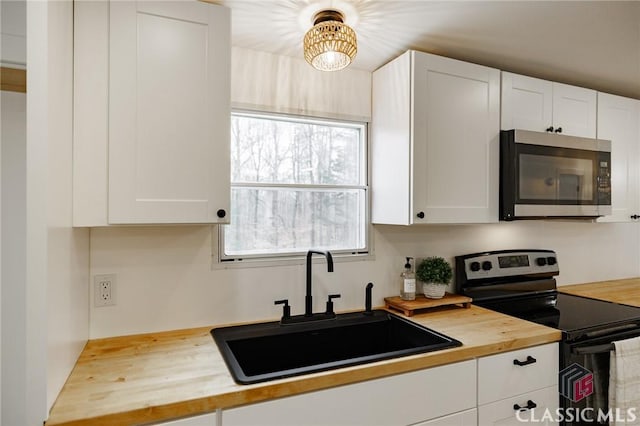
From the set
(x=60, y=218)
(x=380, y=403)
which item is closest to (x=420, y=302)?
(x=380, y=403)

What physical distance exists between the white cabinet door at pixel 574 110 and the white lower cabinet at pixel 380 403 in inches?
62.7

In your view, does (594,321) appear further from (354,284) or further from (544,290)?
(354,284)

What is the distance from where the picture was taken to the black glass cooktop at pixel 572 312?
1.74 meters

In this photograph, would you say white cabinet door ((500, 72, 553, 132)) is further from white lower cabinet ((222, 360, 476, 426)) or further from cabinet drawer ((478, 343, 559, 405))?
white lower cabinet ((222, 360, 476, 426))

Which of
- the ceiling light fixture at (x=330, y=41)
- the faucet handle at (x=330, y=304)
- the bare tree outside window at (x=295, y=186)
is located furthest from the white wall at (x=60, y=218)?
the faucet handle at (x=330, y=304)

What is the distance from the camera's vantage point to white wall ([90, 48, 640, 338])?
62.9 inches

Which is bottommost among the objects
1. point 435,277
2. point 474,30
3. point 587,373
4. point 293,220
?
point 587,373

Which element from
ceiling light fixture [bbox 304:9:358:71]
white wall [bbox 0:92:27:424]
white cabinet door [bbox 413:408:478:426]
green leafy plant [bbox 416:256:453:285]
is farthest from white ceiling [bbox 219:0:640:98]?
white cabinet door [bbox 413:408:478:426]

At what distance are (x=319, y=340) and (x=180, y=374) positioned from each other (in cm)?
71

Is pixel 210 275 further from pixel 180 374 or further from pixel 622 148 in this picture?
pixel 622 148

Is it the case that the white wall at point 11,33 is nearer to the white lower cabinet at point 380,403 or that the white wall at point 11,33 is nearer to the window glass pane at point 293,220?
the window glass pane at point 293,220

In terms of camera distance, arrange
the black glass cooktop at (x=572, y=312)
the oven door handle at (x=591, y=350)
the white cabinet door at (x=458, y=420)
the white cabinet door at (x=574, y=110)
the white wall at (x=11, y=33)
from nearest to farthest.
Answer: the white wall at (x=11, y=33)
the white cabinet door at (x=458, y=420)
the oven door handle at (x=591, y=350)
the black glass cooktop at (x=572, y=312)
the white cabinet door at (x=574, y=110)

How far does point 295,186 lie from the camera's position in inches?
75.9

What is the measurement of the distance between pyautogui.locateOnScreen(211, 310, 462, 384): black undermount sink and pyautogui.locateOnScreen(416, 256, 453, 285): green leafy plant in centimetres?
30
